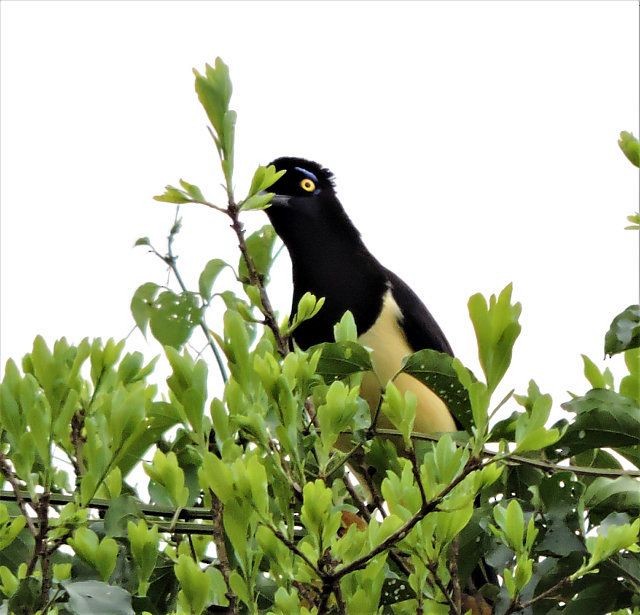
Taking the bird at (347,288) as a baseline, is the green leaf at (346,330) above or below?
below

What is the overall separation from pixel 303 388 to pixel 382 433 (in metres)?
0.40

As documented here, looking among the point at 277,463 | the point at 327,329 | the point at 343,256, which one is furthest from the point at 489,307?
the point at 343,256

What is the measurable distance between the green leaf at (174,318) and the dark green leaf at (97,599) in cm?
140

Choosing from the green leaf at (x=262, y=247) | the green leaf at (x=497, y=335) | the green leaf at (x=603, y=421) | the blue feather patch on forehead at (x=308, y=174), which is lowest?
the green leaf at (x=603, y=421)

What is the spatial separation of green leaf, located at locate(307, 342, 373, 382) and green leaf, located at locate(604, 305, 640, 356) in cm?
59

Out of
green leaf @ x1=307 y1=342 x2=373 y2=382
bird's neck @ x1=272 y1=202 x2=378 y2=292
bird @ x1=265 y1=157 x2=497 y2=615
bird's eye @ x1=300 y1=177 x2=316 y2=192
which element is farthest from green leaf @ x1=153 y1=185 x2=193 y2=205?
bird's eye @ x1=300 y1=177 x2=316 y2=192

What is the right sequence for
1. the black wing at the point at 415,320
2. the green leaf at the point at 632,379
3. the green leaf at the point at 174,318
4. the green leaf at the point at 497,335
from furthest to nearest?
the black wing at the point at 415,320, the green leaf at the point at 174,318, the green leaf at the point at 632,379, the green leaf at the point at 497,335

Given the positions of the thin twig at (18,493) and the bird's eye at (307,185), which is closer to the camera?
the thin twig at (18,493)

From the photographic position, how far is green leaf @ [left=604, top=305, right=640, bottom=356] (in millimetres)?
2684

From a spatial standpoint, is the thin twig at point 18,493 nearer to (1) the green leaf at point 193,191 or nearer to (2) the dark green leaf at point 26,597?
(2) the dark green leaf at point 26,597

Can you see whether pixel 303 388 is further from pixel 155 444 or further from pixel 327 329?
pixel 327 329

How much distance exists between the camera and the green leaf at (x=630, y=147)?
110 inches

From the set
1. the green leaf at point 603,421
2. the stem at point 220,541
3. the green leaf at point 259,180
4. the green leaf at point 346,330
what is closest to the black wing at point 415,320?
the green leaf at point 603,421

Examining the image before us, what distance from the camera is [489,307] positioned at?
2.03 metres
